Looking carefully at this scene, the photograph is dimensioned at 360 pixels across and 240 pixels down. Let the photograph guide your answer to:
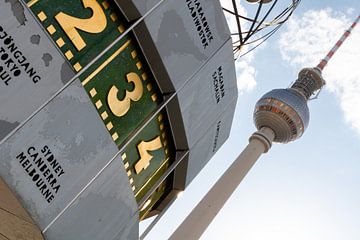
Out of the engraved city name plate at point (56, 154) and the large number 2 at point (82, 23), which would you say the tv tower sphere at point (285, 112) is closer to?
the large number 2 at point (82, 23)

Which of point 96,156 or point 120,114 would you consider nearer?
point 96,156

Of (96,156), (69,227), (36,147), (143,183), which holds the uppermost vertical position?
(36,147)

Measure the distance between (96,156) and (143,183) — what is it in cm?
216

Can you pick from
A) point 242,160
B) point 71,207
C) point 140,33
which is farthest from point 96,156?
point 242,160

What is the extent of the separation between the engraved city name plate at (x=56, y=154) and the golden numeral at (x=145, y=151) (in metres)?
1.31

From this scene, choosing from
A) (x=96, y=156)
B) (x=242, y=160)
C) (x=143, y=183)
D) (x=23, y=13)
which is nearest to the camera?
(x=23, y=13)

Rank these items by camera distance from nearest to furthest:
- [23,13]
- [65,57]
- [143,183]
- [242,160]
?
[23,13] → [65,57] → [143,183] → [242,160]

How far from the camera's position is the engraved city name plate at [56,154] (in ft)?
14.9

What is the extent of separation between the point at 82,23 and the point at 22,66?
140 centimetres

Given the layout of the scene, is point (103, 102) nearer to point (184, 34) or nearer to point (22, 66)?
point (22, 66)

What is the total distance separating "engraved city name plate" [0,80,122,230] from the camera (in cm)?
453

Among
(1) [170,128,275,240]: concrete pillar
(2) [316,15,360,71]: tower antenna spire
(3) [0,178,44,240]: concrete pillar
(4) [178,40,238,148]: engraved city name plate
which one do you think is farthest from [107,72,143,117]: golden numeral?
(2) [316,15,360,71]: tower antenna spire

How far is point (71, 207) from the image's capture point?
5.30 metres

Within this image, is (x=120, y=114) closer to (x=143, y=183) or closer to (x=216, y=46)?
(x=143, y=183)
